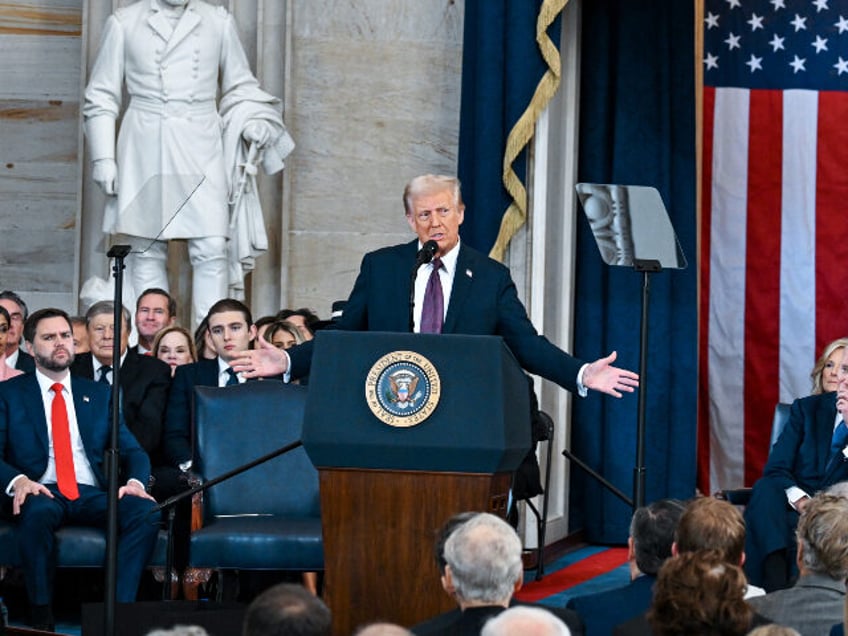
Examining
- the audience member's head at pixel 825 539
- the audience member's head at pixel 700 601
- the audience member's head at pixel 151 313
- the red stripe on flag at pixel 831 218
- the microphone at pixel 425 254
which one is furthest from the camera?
the red stripe on flag at pixel 831 218

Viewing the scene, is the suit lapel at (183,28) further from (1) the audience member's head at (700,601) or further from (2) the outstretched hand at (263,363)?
(1) the audience member's head at (700,601)

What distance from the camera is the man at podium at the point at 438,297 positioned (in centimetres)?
504

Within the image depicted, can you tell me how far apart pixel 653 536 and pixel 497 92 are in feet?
14.4

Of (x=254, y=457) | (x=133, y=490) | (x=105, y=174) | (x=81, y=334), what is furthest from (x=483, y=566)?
(x=105, y=174)

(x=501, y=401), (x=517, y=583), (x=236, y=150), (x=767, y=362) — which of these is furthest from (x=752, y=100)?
(x=517, y=583)

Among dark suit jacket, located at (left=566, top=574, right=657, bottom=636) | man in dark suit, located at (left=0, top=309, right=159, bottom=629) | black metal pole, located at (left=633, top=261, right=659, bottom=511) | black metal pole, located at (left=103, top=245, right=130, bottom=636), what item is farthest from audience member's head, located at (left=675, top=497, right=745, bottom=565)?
man in dark suit, located at (left=0, top=309, right=159, bottom=629)

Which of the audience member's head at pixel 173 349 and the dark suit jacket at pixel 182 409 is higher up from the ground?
the audience member's head at pixel 173 349

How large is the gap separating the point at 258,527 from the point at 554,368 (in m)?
1.47

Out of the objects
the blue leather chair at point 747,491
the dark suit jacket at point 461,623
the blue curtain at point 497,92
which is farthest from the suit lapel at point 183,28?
the dark suit jacket at point 461,623

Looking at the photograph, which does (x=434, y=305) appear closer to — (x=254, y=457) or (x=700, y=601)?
(x=254, y=457)

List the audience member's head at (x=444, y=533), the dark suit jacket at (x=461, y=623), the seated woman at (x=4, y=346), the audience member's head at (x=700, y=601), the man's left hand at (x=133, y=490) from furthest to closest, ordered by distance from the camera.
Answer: the seated woman at (x=4, y=346)
the man's left hand at (x=133, y=490)
the audience member's head at (x=444, y=533)
the dark suit jacket at (x=461, y=623)
the audience member's head at (x=700, y=601)

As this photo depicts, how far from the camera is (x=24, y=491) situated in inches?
238

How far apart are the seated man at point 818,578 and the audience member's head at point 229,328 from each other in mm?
3436

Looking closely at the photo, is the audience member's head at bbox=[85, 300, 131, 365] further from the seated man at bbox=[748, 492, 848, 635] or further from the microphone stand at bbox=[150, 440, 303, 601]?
the seated man at bbox=[748, 492, 848, 635]
